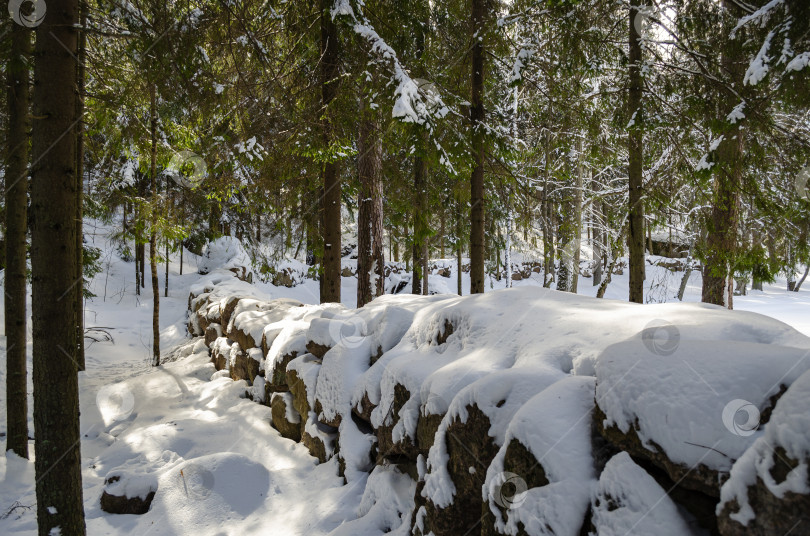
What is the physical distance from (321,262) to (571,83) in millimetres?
5129

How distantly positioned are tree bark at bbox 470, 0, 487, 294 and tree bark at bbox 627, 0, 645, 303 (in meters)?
1.96

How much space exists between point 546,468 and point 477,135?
5154 mm

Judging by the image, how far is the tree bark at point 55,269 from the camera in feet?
8.85

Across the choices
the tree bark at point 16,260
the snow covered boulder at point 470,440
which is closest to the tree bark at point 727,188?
the snow covered boulder at point 470,440

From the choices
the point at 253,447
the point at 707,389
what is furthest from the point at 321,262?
the point at 707,389

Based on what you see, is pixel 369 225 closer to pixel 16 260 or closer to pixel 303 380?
pixel 303 380

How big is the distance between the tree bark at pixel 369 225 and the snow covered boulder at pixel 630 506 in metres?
5.93

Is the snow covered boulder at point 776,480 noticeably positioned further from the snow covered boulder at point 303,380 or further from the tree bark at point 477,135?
the tree bark at point 477,135

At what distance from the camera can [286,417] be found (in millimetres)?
4570

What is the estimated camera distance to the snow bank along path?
132 cm

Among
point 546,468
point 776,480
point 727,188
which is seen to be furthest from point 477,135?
point 776,480

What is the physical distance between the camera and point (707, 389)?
55.6 inches

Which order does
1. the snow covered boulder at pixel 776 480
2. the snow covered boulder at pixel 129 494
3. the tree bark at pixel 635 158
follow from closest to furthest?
the snow covered boulder at pixel 776 480, the snow covered boulder at pixel 129 494, the tree bark at pixel 635 158

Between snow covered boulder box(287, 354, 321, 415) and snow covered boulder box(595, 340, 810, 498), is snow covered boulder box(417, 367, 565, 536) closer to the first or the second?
snow covered boulder box(595, 340, 810, 498)
